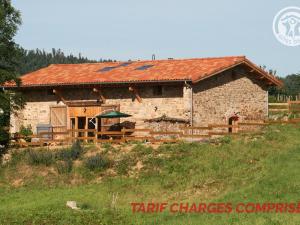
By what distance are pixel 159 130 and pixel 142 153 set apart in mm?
4891

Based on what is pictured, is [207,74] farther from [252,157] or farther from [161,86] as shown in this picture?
[252,157]

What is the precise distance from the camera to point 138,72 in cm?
3731

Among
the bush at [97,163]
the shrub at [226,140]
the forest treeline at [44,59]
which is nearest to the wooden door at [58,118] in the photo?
the bush at [97,163]

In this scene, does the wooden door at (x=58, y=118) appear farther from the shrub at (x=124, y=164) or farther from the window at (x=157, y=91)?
the shrub at (x=124, y=164)

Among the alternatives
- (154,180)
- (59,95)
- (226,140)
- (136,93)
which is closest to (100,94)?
(136,93)

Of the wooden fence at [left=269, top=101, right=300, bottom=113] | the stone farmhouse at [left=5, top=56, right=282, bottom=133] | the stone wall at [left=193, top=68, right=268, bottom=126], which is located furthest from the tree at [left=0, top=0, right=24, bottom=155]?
the wooden fence at [left=269, top=101, right=300, bottom=113]

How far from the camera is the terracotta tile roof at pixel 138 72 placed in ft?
115

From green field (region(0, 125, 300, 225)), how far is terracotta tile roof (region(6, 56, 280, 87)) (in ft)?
17.7

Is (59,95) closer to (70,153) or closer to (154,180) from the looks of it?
(70,153)

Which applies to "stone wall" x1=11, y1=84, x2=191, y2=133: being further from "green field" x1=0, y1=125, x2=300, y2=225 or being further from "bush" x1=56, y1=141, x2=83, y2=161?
"bush" x1=56, y1=141, x2=83, y2=161

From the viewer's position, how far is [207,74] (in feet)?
113

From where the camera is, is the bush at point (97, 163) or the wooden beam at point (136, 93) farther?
the wooden beam at point (136, 93)

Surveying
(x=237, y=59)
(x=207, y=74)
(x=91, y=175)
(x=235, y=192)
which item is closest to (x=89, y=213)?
(x=235, y=192)

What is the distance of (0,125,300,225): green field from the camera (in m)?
20.1
